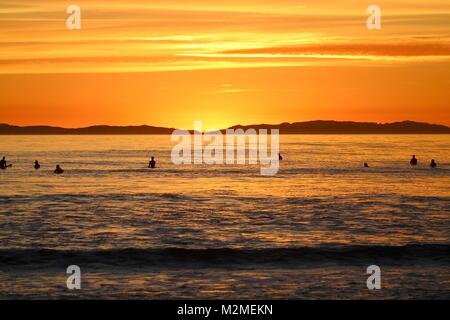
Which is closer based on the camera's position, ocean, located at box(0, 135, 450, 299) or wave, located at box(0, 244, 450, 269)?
ocean, located at box(0, 135, 450, 299)

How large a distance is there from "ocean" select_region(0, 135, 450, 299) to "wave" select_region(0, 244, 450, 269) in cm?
5

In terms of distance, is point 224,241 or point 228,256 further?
point 224,241

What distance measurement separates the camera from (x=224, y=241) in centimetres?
3291

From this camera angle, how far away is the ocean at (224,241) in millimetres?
23000

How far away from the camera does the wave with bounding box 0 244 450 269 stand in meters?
28.1

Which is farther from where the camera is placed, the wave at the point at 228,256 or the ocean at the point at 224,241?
the wave at the point at 228,256

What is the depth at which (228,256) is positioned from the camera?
1159 inches

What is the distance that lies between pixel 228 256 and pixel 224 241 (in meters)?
3.48

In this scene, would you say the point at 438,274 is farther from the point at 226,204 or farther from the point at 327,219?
the point at 226,204

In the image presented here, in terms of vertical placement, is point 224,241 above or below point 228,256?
above

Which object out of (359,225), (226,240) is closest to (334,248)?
(226,240)

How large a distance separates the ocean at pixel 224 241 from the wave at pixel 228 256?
0.16ft

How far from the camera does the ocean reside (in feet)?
75.5

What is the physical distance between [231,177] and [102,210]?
35.5 meters
